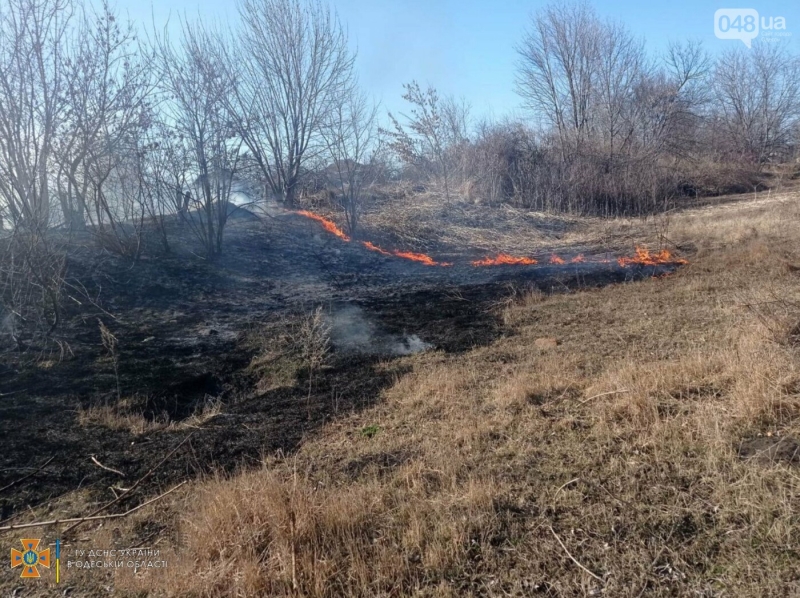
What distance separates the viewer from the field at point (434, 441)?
249 cm

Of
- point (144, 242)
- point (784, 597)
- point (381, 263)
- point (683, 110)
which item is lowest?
point (784, 597)

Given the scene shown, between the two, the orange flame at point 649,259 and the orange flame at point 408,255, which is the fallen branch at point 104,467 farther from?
the orange flame at point 649,259

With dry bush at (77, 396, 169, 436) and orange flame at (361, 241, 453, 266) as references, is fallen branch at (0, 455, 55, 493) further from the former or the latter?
orange flame at (361, 241, 453, 266)

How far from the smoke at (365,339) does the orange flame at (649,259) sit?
6101mm

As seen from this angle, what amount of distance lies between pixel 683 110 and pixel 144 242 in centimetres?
2596

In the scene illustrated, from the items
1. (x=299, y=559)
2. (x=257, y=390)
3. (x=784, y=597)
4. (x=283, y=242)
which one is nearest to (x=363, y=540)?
(x=299, y=559)

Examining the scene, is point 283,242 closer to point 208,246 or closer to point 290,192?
point 208,246

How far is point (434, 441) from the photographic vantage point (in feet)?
13.0

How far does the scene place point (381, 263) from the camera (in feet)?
41.9

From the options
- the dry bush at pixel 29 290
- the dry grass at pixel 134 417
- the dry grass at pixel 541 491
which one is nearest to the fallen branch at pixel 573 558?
the dry grass at pixel 541 491

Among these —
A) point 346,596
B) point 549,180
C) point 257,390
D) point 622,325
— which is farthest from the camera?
point 549,180

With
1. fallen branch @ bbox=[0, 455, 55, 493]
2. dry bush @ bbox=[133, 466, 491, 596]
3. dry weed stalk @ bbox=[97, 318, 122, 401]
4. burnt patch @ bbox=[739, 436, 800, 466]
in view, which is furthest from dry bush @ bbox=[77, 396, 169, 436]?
burnt patch @ bbox=[739, 436, 800, 466]

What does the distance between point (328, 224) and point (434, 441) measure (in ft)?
38.5

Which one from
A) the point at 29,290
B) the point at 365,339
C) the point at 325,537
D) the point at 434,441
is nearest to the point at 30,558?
the point at 325,537
